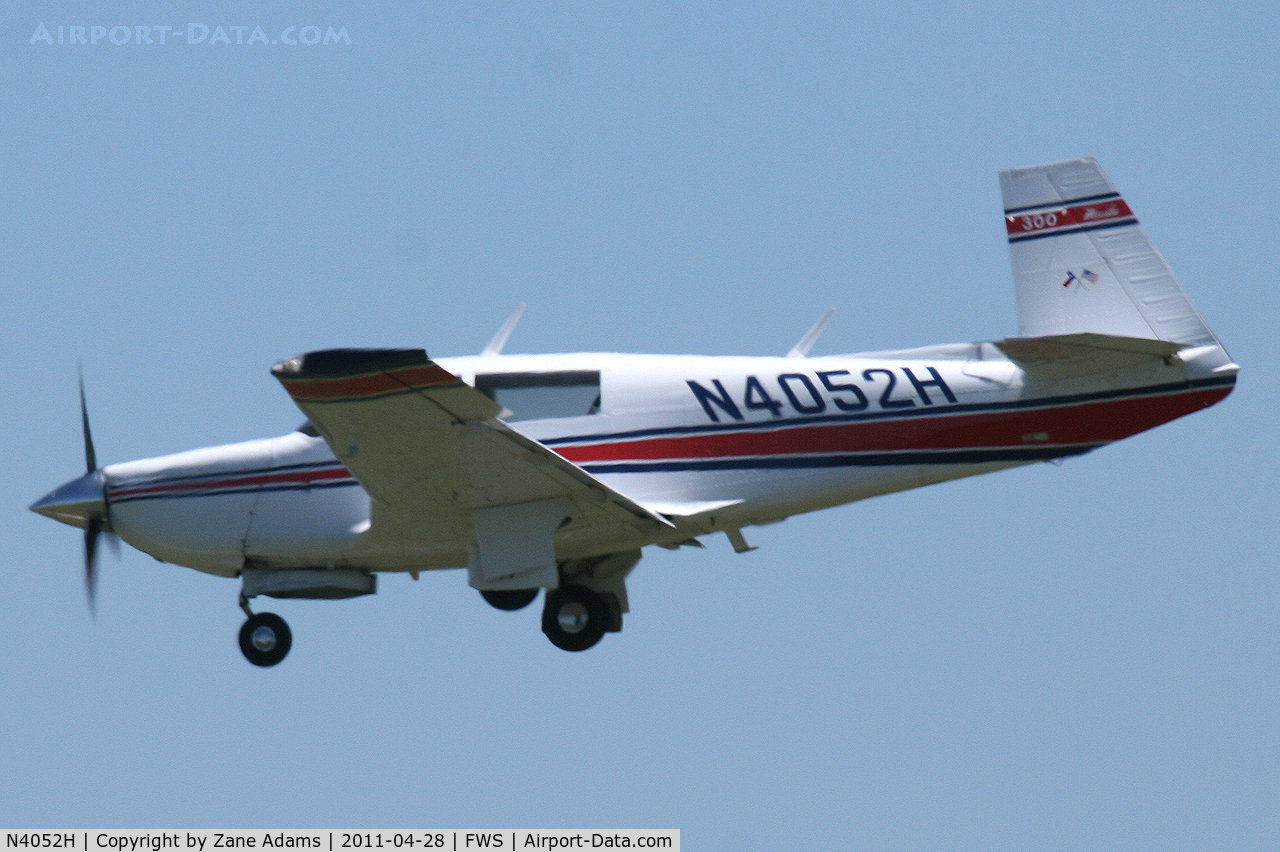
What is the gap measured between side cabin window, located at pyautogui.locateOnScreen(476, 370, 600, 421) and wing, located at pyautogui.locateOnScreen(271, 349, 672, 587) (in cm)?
92

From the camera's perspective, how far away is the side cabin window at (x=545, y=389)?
52.1 feet

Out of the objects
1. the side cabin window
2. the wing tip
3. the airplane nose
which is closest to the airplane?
the side cabin window

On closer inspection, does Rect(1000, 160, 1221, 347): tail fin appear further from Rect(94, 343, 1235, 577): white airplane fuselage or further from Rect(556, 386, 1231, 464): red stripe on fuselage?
Rect(556, 386, 1231, 464): red stripe on fuselage

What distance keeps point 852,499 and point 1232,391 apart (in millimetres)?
3139

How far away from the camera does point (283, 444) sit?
1634cm

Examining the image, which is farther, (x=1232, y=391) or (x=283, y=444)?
(x=283, y=444)

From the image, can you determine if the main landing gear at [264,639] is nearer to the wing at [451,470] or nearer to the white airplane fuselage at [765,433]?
the white airplane fuselage at [765,433]

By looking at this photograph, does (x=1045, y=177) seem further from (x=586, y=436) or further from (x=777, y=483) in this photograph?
(x=586, y=436)

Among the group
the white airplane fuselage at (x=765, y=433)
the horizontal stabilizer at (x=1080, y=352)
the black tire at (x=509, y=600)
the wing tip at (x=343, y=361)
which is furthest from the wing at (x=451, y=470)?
the horizontal stabilizer at (x=1080, y=352)

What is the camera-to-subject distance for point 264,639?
54.3 ft

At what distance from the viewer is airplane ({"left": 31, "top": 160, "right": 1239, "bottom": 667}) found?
15242mm

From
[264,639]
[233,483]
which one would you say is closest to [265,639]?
[264,639]

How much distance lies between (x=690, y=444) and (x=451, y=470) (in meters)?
2.12

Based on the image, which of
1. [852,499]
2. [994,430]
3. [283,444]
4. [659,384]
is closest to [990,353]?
[994,430]
